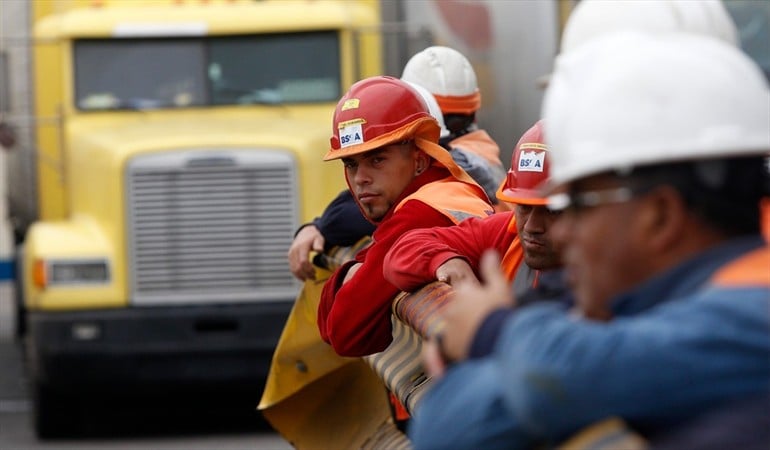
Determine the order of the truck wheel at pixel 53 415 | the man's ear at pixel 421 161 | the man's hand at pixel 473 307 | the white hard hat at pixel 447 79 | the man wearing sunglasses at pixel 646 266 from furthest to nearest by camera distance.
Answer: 1. the truck wheel at pixel 53 415
2. the white hard hat at pixel 447 79
3. the man's ear at pixel 421 161
4. the man's hand at pixel 473 307
5. the man wearing sunglasses at pixel 646 266

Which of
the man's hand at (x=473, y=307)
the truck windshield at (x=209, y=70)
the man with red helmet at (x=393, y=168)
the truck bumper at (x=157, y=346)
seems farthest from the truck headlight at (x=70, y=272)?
the man's hand at (x=473, y=307)

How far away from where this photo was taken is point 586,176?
2.08 meters

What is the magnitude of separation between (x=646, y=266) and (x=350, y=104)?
342 cm

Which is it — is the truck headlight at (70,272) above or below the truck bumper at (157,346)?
above

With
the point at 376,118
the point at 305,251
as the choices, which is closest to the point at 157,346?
the point at 305,251

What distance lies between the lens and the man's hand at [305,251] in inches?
260

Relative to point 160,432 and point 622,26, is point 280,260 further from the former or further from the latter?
point 622,26

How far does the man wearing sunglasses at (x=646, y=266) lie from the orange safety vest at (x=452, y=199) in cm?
297

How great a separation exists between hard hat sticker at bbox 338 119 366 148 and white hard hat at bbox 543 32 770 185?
10.8 ft

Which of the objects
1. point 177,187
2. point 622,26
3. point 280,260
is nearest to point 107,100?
point 177,187

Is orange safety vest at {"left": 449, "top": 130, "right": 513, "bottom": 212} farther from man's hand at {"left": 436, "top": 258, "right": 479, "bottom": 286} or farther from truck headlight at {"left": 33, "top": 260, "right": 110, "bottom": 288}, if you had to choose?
truck headlight at {"left": 33, "top": 260, "right": 110, "bottom": 288}

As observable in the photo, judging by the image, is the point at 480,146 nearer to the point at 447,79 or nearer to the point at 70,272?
the point at 447,79

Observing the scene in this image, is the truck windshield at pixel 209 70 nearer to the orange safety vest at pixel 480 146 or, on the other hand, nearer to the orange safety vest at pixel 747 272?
the orange safety vest at pixel 480 146

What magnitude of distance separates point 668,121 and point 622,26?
121 centimetres
